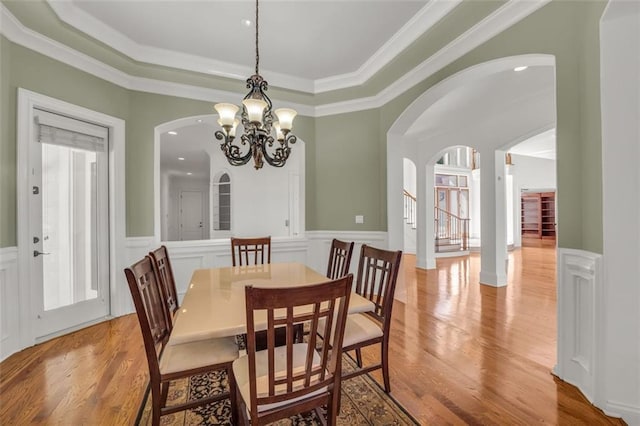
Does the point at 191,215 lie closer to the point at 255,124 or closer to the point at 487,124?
the point at 255,124

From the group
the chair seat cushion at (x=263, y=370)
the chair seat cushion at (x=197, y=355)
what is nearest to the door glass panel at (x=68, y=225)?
the chair seat cushion at (x=197, y=355)

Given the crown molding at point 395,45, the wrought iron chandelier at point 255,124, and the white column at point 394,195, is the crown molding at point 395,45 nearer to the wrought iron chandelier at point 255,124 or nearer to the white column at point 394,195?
the white column at point 394,195

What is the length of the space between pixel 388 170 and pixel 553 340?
2.64 m

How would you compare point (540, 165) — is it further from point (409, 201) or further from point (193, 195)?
point (193, 195)

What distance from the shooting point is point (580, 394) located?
6.48 feet

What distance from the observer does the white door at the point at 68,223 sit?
2.84 m

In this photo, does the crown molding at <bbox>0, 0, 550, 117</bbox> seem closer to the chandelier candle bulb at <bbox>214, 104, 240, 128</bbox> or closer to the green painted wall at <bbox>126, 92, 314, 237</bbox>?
the green painted wall at <bbox>126, 92, 314, 237</bbox>

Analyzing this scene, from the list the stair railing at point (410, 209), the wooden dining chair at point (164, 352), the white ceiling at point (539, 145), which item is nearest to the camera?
the wooden dining chair at point (164, 352)

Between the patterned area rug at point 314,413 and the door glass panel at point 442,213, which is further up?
the door glass panel at point 442,213

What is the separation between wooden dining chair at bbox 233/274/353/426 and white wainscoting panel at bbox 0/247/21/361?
2.59 meters

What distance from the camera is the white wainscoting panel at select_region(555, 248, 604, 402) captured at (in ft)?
6.13

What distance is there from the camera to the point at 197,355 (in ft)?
5.35

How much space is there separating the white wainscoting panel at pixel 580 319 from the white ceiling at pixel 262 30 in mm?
2377

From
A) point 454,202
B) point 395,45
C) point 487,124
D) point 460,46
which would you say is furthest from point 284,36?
point 454,202
